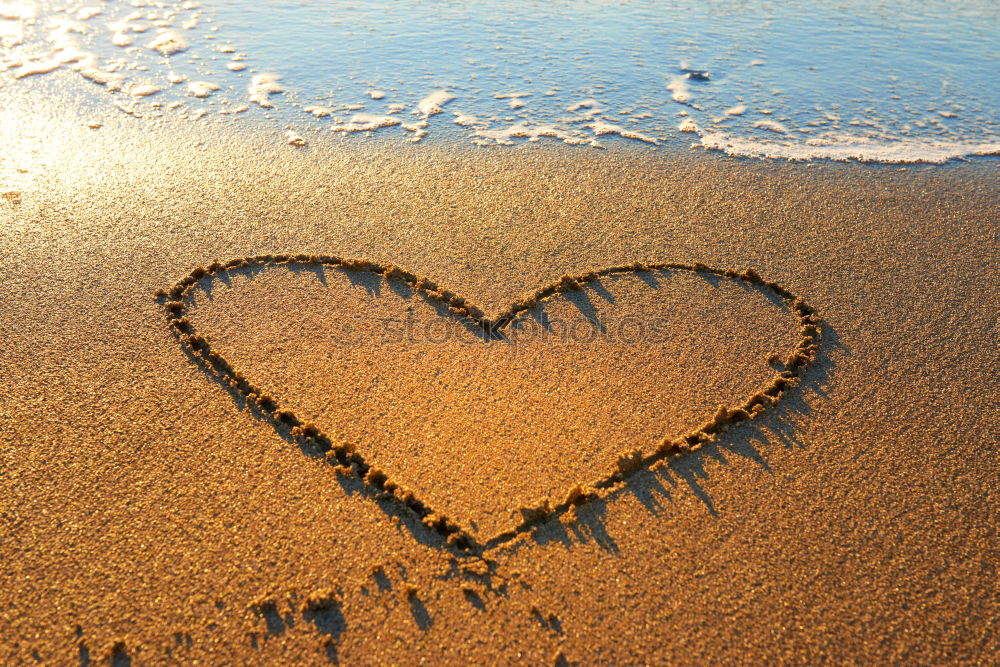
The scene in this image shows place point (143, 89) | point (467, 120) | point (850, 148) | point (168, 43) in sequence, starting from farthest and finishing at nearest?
point (168, 43)
point (143, 89)
point (467, 120)
point (850, 148)

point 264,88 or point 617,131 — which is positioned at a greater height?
point 264,88

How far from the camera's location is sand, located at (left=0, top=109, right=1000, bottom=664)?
6.47ft

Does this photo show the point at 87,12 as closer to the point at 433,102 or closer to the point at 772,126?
the point at 433,102

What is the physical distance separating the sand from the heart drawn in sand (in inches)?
1.3

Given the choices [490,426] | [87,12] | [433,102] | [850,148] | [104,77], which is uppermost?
[87,12]

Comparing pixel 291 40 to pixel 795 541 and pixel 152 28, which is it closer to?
pixel 152 28

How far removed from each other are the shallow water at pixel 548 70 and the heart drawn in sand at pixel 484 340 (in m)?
1.70

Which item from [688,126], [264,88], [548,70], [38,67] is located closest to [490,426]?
[688,126]

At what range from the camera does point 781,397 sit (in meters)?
2.72

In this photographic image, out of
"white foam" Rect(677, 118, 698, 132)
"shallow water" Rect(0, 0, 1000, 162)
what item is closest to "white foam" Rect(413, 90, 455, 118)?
"shallow water" Rect(0, 0, 1000, 162)

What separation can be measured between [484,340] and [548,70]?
3877 mm

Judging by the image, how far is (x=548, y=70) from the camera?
6043mm

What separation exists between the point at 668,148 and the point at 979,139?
232 cm

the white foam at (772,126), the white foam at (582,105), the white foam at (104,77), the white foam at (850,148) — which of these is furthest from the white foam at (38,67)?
the white foam at (772,126)
